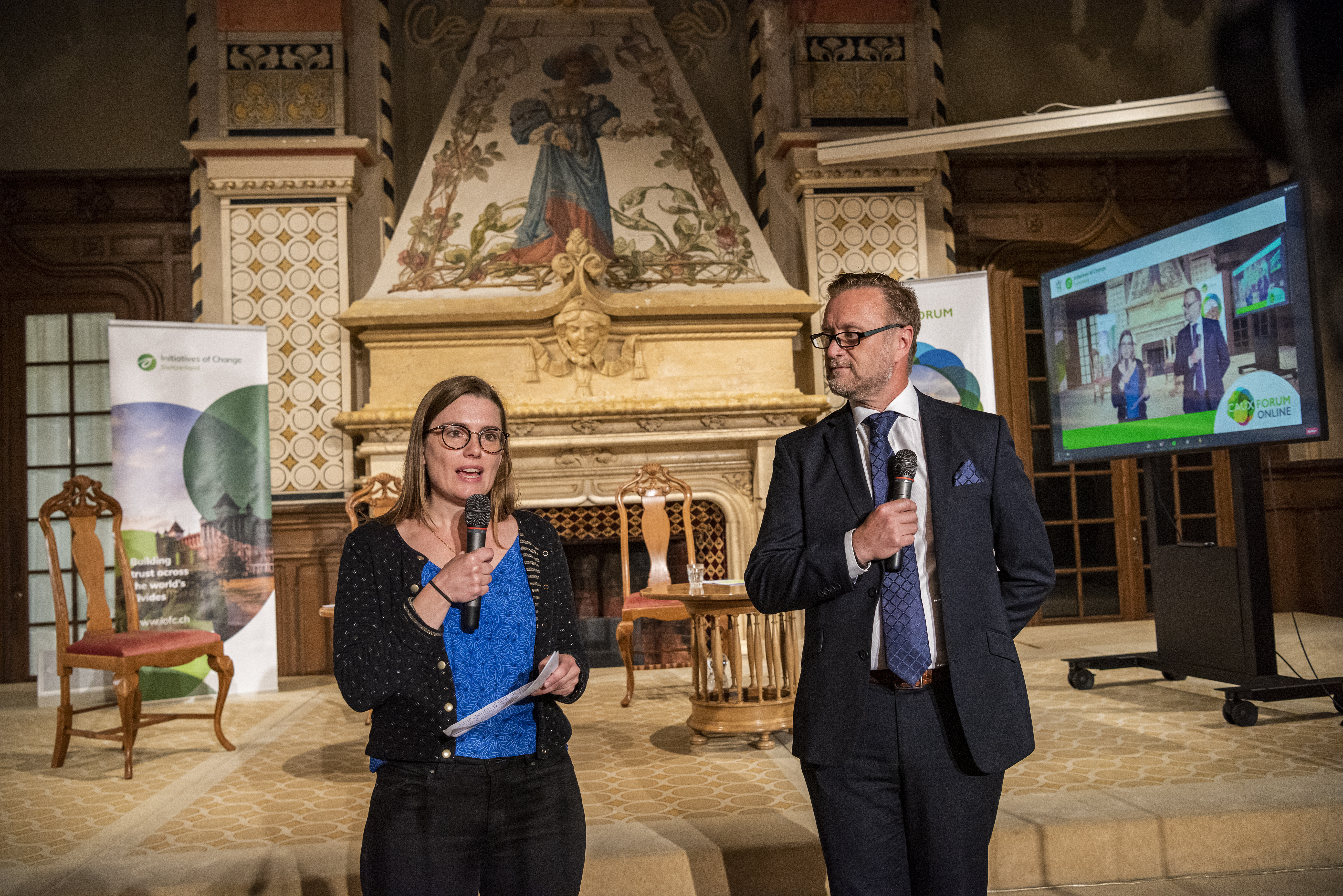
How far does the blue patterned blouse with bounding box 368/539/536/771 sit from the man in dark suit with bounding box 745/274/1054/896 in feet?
1.34

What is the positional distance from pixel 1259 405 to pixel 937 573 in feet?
9.89

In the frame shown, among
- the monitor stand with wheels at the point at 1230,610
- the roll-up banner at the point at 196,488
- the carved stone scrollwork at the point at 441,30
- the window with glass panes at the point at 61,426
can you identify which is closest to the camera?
the monitor stand with wheels at the point at 1230,610

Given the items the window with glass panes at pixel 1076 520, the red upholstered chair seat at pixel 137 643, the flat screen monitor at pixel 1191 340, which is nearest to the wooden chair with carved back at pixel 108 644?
the red upholstered chair seat at pixel 137 643

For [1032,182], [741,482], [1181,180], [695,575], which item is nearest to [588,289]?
[741,482]

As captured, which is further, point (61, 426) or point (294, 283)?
point (61, 426)

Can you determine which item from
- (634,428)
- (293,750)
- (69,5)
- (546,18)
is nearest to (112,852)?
(293,750)

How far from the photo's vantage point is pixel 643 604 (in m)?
5.13

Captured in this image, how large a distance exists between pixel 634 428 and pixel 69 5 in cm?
509

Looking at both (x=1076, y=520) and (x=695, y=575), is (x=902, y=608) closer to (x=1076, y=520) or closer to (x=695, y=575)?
(x=695, y=575)

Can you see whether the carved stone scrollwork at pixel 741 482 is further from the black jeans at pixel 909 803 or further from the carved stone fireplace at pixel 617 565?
the black jeans at pixel 909 803

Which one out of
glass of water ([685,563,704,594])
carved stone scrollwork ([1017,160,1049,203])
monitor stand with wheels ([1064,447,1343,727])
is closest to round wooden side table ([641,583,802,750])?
glass of water ([685,563,704,594])

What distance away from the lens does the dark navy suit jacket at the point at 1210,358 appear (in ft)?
13.4

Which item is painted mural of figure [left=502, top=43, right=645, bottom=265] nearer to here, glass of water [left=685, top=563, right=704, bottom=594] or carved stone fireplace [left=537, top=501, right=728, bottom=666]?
carved stone fireplace [left=537, top=501, right=728, bottom=666]

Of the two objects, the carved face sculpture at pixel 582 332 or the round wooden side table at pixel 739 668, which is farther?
the carved face sculpture at pixel 582 332
